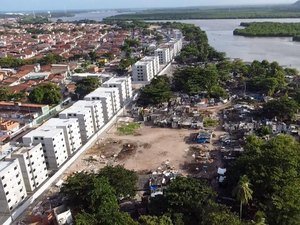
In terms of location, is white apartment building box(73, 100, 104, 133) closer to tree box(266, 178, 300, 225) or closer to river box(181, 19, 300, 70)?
tree box(266, 178, 300, 225)

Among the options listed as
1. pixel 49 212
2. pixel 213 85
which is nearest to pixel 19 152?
pixel 49 212

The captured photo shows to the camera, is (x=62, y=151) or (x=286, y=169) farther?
(x=62, y=151)

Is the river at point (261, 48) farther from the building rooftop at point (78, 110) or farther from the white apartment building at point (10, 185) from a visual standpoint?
the white apartment building at point (10, 185)

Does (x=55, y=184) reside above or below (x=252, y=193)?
below

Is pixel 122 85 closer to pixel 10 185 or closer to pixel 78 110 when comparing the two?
pixel 78 110

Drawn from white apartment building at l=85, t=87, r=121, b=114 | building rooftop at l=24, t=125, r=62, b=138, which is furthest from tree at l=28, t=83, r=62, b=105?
building rooftop at l=24, t=125, r=62, b=138

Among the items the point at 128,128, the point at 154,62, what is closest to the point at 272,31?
the point at 154,62

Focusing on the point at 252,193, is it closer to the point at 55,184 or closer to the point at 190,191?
the point at 190,191

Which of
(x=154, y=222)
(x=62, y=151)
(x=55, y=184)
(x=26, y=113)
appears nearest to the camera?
(x=154, y=222)

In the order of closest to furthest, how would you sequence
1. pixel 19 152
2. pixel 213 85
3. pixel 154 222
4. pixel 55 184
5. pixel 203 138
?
pixel 154 222 → pixel 19 152 → pixel 55 184 → pixel 203 138 → pixel 213 85

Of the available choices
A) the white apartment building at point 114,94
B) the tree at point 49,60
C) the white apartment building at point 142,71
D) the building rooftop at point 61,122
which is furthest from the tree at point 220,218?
the tree at point 49,60
